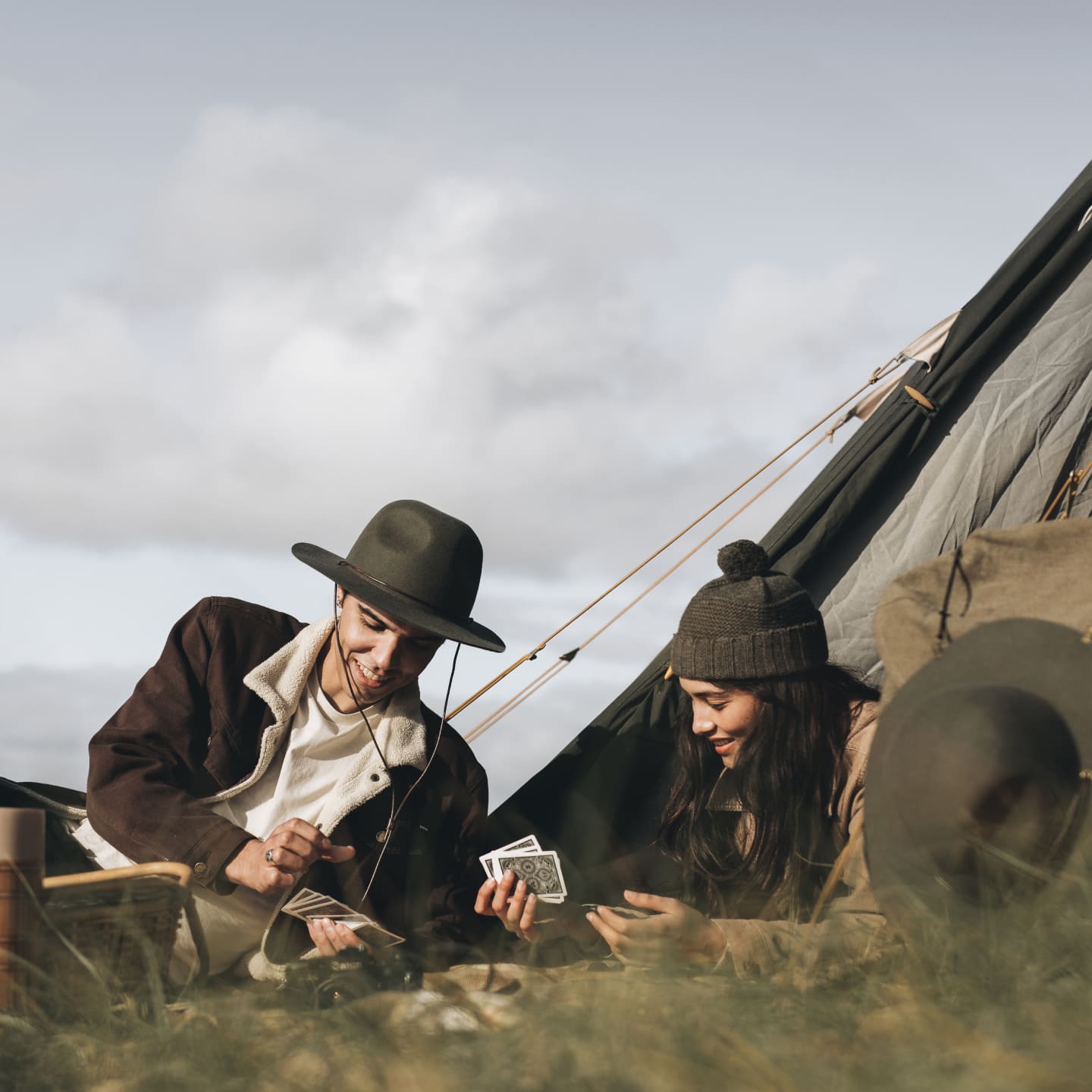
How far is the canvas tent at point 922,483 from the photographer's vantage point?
3.67 meters

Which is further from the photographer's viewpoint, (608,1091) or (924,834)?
(924,834)

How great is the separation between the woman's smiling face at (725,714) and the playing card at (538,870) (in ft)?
1.54

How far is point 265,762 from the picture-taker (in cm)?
305

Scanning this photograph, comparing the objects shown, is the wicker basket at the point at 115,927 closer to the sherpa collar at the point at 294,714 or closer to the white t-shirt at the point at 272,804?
the white t-shirt at the point at 272,804

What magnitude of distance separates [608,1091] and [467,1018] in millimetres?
397

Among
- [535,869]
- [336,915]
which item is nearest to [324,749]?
[336,915]

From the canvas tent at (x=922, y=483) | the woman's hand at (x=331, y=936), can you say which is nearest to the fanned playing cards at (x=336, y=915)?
the woman's hand at (x=331, y=936)

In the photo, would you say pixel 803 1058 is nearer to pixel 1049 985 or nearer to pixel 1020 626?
pixel 1049 985

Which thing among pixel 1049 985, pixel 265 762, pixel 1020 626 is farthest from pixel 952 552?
pixel 265 762

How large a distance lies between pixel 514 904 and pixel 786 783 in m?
0.66

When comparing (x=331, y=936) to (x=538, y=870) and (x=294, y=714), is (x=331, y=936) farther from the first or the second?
(x=294, y=714)

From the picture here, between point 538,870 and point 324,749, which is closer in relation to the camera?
point 538,870

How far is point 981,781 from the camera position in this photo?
2.16m

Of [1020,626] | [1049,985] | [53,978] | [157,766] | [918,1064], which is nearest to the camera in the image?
[918,1064]
